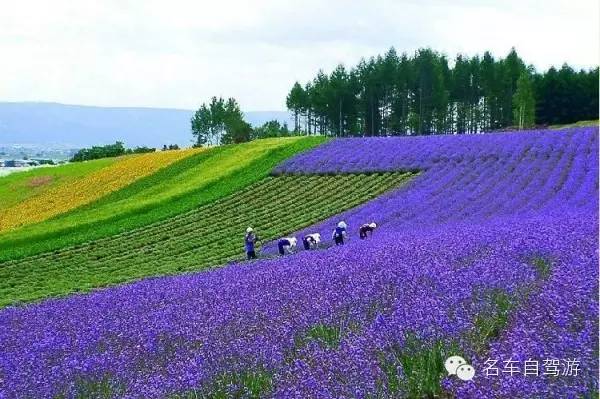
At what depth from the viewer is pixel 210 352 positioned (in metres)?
6.48

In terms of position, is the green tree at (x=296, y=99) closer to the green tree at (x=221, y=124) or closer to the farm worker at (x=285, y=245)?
the green tree at (x=221, y=124)

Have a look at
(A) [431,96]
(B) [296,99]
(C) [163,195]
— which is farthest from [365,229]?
(B) [296,99]

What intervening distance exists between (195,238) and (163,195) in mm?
10665

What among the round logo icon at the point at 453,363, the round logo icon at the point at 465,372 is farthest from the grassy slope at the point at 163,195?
the round logo icon at the point at 465,372

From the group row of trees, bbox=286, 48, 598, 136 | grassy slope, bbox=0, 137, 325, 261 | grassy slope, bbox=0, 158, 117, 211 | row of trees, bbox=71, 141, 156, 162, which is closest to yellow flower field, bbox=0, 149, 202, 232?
grassy slope, bbox=0, 158, 117, 211

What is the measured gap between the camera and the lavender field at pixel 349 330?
4.91 meters

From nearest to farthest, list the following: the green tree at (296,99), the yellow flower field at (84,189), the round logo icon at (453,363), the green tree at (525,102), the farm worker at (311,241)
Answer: the round logo icon at (453,363) → the farm worker at (311,241) → the yellow flower field at (84,189) → the green tree at (525,102) → the green tree at (296,99)

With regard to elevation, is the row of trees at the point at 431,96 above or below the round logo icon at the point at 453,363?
above

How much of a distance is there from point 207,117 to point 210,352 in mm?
86745

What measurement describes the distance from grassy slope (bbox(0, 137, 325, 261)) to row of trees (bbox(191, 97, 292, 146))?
2139cm

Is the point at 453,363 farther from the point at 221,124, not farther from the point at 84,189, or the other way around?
the point at 221,124

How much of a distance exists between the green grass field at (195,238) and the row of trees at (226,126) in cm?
3514

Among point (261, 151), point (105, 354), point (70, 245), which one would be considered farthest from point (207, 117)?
point (105, 354)

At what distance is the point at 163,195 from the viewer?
123 ft
